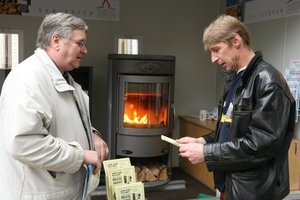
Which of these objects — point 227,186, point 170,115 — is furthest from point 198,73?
point 227,186

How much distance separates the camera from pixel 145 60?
3.39m

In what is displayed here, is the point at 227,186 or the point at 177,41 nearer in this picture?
the point at 227,186

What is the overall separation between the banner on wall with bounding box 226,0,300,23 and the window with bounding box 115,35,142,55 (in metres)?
1.12

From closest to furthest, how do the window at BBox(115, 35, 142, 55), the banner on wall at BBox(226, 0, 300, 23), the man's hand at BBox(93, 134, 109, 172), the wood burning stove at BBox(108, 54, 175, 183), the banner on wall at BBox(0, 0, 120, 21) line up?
the man's hand at BBox(93, 134, 109, 172) → the banner on wall at BBox(226, 0, 300, 23) → the wood burning stove at BBox(108, 54, 175, 183) → the banner on wall at BBox(0, 0, 120, 21) → the window at BBox(115, 35, 142, 55)

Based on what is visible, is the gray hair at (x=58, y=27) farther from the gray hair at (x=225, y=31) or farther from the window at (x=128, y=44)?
the window at (x=128, y=44)

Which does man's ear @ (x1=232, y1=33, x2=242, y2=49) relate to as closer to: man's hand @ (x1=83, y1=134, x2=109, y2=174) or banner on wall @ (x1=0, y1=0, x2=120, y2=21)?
man's hand @ (x1=83, y1=134, x2=109, y2=174)

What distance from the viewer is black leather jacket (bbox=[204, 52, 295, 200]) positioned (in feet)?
4.22

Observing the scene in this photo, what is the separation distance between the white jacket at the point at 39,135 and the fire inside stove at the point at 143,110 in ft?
6.55

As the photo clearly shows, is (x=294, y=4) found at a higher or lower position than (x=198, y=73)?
higher

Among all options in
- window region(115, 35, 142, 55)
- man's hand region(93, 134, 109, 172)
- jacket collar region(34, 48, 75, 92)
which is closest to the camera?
jacket collar region(34, 48, 75, 92)

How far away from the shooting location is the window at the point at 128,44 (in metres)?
3.94

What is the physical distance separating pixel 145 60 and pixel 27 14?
4.38ft

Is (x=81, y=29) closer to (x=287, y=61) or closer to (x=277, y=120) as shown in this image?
(x=277, y=120)

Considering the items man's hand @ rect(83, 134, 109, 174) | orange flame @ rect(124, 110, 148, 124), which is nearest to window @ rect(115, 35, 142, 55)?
orange flame @ rect(124, 110, 148, 124)
